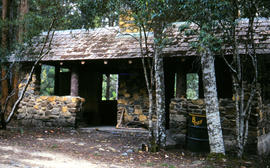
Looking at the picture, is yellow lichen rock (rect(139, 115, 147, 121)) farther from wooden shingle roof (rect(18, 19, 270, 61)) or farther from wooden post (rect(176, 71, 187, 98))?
wooden shingle roof (rect(18, 19, 270, 61))

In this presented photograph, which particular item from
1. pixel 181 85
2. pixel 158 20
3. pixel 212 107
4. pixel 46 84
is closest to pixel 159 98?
pixel 212 107

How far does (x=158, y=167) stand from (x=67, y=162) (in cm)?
171

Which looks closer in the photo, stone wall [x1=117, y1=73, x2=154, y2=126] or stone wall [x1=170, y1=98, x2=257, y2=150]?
stone wall [x1=170, y1=98, x2=257, y2=150]

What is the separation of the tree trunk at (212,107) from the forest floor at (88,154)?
1.06ft

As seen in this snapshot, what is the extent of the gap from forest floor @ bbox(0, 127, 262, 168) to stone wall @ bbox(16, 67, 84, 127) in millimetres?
1081

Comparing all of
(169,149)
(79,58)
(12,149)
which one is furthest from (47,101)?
(169,149)

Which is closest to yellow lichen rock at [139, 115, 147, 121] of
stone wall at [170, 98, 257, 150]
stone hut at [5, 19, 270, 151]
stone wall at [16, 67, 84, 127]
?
stone hut at [5, 19, 270, 151]

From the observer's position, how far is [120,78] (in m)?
10.2

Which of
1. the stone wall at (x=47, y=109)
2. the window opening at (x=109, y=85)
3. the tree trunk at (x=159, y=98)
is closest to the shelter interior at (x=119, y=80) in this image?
the stone wall at (x=47, y=109)

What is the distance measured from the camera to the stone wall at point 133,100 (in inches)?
381

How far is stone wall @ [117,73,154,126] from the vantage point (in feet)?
31.8

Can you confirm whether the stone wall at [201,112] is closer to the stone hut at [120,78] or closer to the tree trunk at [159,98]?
the stone hut at [120,78]

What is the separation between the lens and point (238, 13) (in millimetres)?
5480

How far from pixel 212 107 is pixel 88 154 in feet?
9.66
